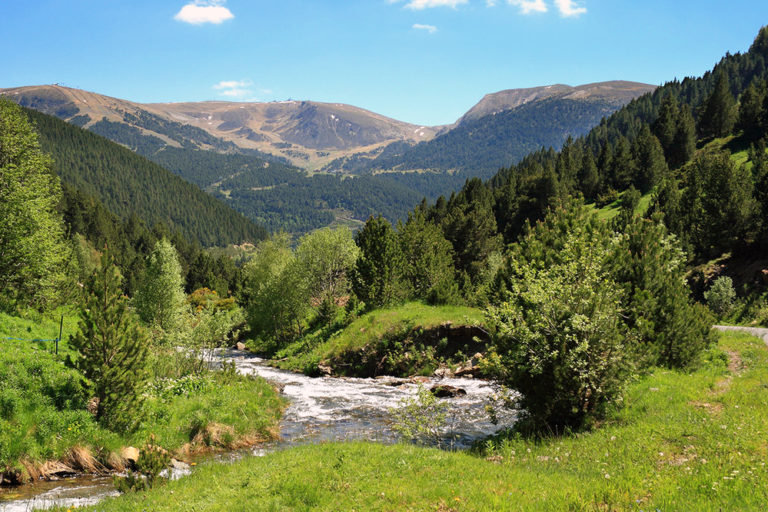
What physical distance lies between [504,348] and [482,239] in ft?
186

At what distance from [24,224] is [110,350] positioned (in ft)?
56.7

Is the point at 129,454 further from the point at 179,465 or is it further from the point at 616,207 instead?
the point at 616,207

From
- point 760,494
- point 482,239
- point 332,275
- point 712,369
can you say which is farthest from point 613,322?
point 482,239

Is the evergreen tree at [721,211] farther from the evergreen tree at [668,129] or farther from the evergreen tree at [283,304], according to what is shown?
the evergreen tree at [668,129]

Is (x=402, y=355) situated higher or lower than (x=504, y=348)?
lower

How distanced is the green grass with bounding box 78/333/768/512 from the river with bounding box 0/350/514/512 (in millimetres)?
3333

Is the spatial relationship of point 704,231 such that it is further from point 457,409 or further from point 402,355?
point 457,409

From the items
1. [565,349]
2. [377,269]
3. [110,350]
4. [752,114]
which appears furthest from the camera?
[752,114]

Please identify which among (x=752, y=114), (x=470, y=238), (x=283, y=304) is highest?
(x=752, y=114)

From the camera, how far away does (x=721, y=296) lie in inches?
1640

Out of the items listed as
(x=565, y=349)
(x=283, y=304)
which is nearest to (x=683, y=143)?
(x=283, y=304)

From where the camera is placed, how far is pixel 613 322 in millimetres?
14094

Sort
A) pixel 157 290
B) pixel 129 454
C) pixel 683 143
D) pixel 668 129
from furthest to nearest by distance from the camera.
→ 1. pixel 668 129
2. pixel 683 143
3. pixel 157 290
4. pixel 129 454

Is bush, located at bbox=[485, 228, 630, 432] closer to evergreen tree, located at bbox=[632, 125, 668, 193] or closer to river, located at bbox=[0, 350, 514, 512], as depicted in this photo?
river, located at bbox=[0, 350, 514, 512]
